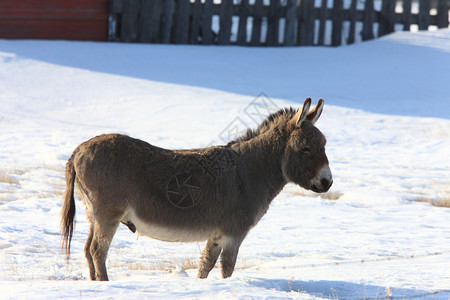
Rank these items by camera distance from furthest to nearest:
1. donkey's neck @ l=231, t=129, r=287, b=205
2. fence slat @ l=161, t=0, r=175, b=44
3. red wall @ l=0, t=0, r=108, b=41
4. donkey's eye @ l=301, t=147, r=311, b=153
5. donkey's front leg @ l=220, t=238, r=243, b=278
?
fence slat @ l=161, t=0, r=175, b=44 → red wall @ l=0, t=0, r=108, b=41 → donkey's neck @ l=231, t=129, r=287, b=205 → donkey's eye @ l=301, t=147, r=311, b=153 → donkey's front leg @ l=220, t=238, r=243, b=278

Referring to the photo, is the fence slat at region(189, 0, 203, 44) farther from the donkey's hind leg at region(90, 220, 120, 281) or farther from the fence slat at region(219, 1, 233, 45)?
the donkey's hind leg at region(90, 220, 120, 281)

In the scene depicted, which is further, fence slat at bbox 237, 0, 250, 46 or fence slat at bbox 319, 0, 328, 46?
fence slat at bbox 319, 0, 328, 46

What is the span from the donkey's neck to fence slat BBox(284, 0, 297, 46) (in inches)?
538

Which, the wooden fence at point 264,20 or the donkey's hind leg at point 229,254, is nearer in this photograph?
the donkey's hind leg at point 229,254

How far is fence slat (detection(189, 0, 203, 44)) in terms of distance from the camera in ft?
59.5

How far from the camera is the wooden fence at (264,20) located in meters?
18.1

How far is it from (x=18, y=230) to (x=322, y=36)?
554 inches

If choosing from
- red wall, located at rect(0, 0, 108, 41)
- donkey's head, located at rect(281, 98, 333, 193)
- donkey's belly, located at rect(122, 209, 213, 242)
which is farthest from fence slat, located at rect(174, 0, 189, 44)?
donkey's belly, located at rect(122, 209, 213, 242)

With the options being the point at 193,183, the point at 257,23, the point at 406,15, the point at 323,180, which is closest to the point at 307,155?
the point at 323,180

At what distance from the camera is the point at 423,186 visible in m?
11.0

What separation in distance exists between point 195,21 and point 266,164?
1331 centimetres

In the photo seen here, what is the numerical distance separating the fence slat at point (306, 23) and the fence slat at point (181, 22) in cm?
363

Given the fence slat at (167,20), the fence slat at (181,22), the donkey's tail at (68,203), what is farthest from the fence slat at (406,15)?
the donkey's tail at (68,203)

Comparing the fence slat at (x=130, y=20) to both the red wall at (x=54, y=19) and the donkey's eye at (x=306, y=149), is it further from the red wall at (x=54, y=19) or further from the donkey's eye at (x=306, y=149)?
the donkey's eye at (x=306, y=149)
